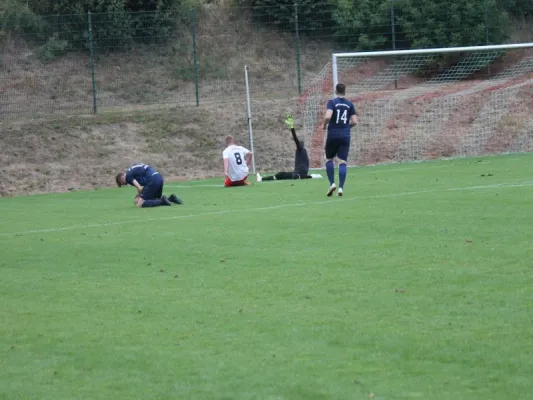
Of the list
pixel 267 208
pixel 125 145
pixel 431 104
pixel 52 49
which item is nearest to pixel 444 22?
pixel 431 104

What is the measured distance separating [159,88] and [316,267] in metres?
26.3

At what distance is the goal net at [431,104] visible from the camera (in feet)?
106

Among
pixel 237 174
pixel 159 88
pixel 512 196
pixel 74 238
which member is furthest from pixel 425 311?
pixel 159 88

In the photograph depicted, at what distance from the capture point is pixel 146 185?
1956 centimetres

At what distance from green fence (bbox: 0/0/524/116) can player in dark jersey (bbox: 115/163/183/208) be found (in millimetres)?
13952

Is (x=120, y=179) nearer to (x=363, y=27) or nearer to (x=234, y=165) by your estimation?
(x=234, y=165)

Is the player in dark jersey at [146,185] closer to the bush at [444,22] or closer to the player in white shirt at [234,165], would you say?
the player in white shirt at [234,165]

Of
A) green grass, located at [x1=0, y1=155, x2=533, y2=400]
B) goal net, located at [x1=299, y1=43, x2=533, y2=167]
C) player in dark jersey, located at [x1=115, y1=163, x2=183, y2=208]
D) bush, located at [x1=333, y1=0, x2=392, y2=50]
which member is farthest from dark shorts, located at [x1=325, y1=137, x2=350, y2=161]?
bush, located at [x1=333, y1=0, x2=392, y2=50]

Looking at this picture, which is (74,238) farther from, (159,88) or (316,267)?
(159,88)

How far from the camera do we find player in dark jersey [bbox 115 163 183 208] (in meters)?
19.5

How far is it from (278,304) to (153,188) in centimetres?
1089

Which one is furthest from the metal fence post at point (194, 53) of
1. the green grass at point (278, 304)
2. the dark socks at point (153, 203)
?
the green grass at point (278, 304)

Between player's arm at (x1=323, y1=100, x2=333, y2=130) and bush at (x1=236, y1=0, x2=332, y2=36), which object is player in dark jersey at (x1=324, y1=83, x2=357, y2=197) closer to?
player's arm at (x1=323, y1=100, x2=333, y2=130)

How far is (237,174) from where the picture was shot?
23.7 metres
